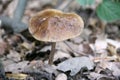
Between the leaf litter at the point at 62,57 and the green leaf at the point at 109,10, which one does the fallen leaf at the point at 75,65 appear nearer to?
the leaf litter at the point at 62,57

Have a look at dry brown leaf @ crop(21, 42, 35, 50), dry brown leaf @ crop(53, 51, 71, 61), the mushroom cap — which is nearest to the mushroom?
the mushroom cap

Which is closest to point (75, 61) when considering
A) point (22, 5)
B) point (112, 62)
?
point (112, 62)

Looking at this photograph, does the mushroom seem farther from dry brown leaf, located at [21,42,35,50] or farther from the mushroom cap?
dry brown leaf, located at [21,42,35,50]

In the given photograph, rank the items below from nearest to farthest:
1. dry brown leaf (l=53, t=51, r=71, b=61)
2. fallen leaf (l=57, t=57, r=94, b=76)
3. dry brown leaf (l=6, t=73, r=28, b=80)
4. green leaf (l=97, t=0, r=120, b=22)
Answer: dry brown leaf (l=6, t=73, r=28, b=80) < fallen leaf (l=57, t=57, r=94, b=76) < dry brown leaf (l=53, t=51, r=71, b=61) < green leaf (l=97, t=0, r=120, b=22)

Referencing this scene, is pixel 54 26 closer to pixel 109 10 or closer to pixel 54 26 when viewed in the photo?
pixel 54 26

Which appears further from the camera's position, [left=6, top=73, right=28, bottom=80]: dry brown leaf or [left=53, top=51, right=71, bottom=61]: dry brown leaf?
[left=53, top=51, right=71, bottom=61]: dry brown leaf

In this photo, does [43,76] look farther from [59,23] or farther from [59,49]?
[59,49]

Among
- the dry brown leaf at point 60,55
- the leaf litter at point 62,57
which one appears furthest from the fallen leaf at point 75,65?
the dry brown leaf at point 60,55
